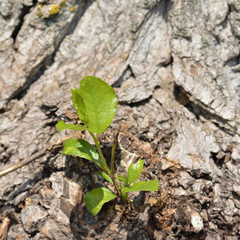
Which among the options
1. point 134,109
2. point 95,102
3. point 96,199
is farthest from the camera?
point 134,109

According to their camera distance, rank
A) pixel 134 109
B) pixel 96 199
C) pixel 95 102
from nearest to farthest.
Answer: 1. pixel 95 102
2. pixel 96 199
3. pixel 134 109

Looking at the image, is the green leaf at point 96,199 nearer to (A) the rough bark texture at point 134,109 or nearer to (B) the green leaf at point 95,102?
(A) the rough bark texture at point 134,109

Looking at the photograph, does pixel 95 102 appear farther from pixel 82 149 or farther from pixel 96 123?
pixel 82 149

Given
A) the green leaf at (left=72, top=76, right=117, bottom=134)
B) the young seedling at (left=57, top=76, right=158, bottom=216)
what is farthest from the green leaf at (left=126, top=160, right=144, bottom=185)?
the green leaf at (left=72, top=76, right=117, bottom=134)

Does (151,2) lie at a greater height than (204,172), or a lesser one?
greater

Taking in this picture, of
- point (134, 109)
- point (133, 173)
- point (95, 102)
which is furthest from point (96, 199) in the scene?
point (134, 109)

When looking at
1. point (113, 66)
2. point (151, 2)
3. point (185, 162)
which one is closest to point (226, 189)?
point (185, 162)

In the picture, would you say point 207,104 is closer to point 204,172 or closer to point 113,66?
point 204,172
